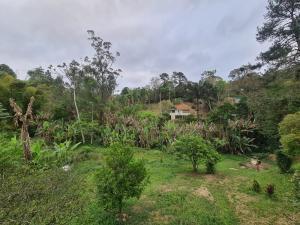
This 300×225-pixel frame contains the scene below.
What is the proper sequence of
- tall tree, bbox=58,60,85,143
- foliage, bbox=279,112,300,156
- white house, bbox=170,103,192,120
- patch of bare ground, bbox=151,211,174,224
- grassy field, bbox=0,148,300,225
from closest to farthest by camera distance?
grassy field, bbox=0,148,300,225
patch of bare ground, bbox=151,211,174,224
foliage, bbox=279,112,300,156
tall tree, bbox=58,60,85,143
white house, bbox=170,103,192,120

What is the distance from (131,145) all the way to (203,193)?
484 inches

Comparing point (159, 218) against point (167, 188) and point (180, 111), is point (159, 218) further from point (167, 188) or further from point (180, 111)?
point (180, 111)

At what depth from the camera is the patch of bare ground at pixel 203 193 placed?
1093cm

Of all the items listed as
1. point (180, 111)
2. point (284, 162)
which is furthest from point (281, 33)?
point (180, 111)

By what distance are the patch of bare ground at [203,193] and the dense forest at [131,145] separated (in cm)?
13

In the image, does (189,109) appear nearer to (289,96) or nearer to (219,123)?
(219,123)

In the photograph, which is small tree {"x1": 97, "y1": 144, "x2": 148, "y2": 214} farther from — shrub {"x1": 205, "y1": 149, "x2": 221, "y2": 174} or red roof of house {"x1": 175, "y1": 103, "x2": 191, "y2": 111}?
red roof of house {"x1": 175, "y1": 103, "x2": 191, "y2": 111}

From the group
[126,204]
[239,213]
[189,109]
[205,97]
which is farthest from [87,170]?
[189,109]

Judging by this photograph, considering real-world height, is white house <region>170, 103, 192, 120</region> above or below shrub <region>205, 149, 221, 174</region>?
above

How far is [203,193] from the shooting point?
37.2 ft

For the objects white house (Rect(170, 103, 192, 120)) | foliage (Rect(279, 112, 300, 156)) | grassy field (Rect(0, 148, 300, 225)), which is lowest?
grassy field (Rect(0, 148, 300, 225))

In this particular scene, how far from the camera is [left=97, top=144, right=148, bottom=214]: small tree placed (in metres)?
8.40

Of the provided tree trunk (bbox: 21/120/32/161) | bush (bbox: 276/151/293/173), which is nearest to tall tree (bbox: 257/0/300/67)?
bush (bbox: 276/151/293/173)

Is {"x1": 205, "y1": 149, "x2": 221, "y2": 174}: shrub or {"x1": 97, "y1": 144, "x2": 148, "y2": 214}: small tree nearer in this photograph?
{"x1": 97, "y1": 144, "x2": 148, "y2": 214}: small tree
